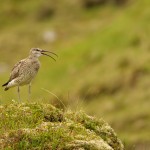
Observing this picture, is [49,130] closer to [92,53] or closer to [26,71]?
[26,71]

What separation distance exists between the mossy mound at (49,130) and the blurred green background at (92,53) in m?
15.1

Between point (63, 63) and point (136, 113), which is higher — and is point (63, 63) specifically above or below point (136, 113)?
above

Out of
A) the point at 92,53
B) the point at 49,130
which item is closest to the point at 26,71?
the point at 49,130

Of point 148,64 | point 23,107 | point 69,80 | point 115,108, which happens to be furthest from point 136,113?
point 23,107

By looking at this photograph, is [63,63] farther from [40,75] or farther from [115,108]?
[115,108]

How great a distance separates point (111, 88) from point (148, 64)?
2.39 m

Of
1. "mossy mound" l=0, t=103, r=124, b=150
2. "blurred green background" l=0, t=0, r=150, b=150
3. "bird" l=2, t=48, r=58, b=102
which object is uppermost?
"blurred green background" l=0, t=0, r=150, b=150

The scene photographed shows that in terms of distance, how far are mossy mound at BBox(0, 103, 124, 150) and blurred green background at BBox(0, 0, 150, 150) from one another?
596 inches

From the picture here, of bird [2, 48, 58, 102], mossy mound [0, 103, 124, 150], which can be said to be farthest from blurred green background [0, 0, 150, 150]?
mossy mound [0, 103, 124, 150]

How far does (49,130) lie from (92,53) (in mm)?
40786

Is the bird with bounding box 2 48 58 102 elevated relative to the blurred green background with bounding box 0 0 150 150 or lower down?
lower down

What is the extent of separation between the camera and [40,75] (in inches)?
2087

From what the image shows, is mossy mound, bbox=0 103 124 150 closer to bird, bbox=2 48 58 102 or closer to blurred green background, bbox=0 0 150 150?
bird, bbox=2 48 58 102

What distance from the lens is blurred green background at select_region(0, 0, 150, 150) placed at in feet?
137
